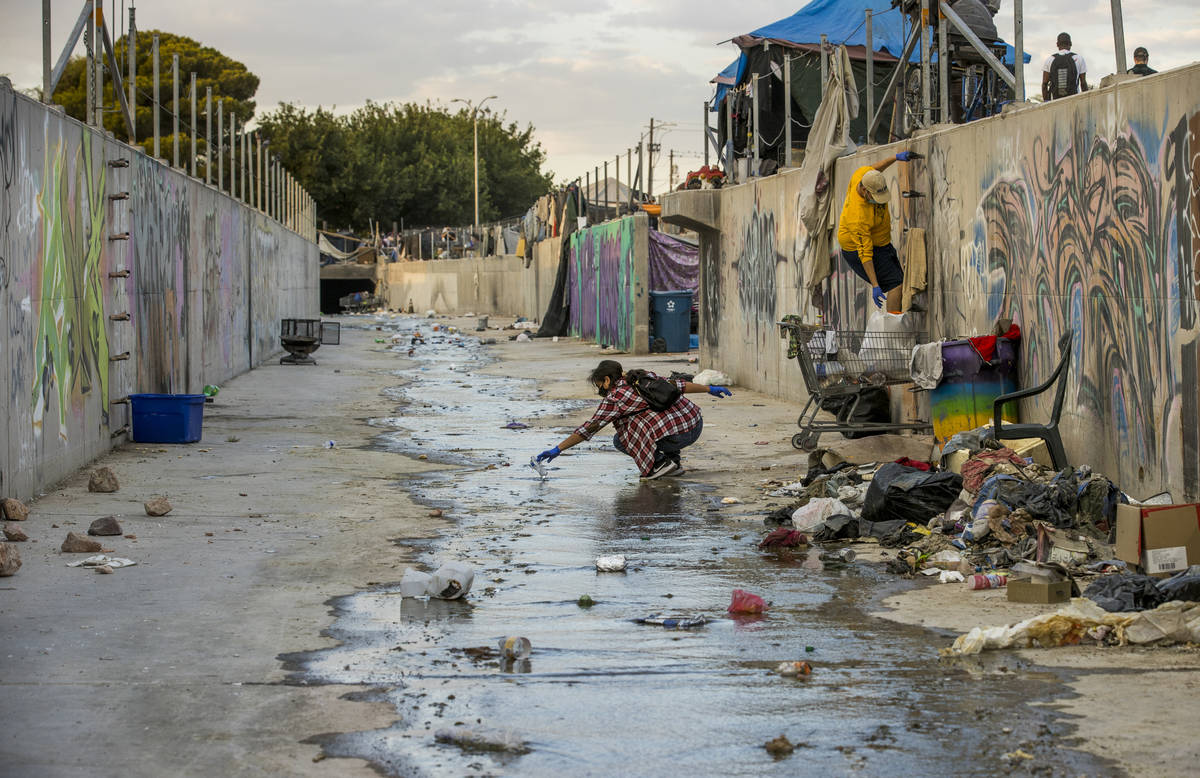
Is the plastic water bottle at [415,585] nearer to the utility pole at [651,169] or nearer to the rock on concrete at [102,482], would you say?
the rock on concrete at [102,482]

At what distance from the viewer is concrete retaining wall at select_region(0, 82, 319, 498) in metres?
8.88

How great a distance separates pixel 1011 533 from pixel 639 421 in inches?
153

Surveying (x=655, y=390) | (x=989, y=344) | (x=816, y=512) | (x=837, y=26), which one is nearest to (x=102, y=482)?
(x=655, y=390)

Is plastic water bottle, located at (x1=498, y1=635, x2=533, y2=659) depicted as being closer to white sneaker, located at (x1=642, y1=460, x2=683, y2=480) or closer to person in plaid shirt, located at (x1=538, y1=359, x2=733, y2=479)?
person in plaid shirt, located at (x1=538, y1=359, x2=733, y2=479)

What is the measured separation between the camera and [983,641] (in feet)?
17.6

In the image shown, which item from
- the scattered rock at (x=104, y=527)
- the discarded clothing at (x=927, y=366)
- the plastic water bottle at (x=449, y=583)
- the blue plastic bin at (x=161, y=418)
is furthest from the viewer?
the blue plastic bin at (x=161, y=418)

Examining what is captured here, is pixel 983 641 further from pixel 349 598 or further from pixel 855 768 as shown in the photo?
pixel 349 598

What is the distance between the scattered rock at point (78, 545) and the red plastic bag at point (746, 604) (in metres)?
3.67

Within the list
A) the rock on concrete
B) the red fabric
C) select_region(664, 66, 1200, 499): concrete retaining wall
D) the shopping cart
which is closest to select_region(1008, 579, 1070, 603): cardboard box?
select_region(664, 66, 1200, 499): concrete retaining wall

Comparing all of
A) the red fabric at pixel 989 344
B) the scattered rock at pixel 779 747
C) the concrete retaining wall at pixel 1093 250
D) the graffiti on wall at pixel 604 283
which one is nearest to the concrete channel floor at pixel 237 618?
the scattered rock at pixel 779 747

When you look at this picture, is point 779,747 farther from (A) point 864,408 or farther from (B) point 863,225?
(B) point 863,225

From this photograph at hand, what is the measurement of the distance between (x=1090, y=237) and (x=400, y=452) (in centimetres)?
667

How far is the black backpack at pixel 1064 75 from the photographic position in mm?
12484

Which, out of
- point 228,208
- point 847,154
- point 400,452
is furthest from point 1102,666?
point 228,208
